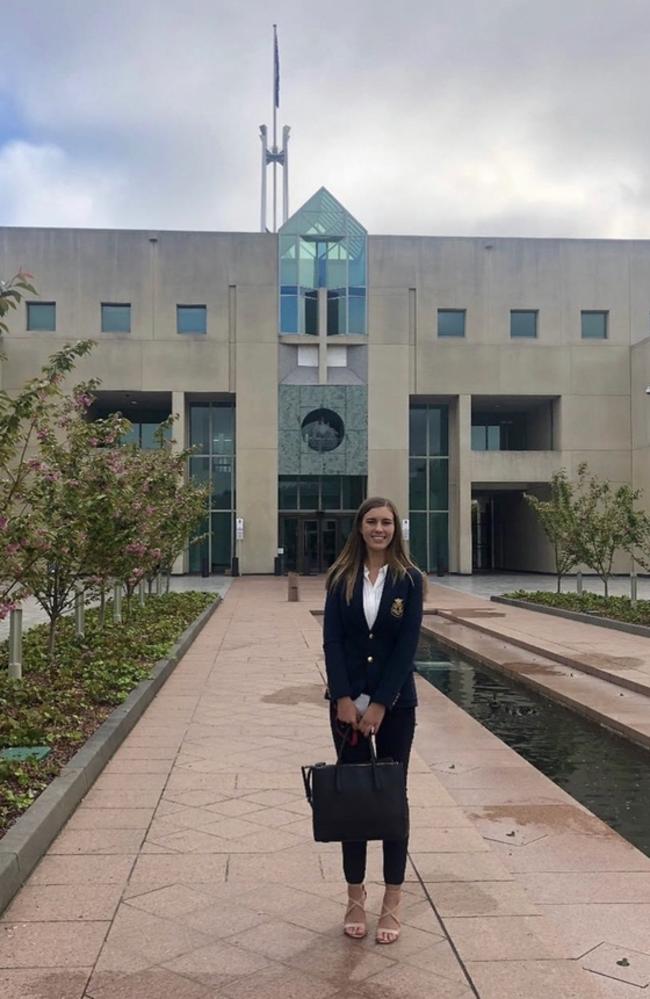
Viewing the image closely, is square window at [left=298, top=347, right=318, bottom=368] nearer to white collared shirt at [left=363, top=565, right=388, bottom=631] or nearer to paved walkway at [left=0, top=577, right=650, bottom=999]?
paved walkway at [left=0, top=577, right=650, bottom=999]

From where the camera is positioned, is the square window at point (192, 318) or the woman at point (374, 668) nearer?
the woman at point (374, 668)

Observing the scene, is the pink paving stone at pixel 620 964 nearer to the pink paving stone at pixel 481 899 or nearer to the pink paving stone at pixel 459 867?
the pink paving stone at pixel 481 899

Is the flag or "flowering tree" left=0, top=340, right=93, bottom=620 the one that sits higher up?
the flag

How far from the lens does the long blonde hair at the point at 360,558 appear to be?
360 centimetres

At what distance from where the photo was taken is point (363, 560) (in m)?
3.69

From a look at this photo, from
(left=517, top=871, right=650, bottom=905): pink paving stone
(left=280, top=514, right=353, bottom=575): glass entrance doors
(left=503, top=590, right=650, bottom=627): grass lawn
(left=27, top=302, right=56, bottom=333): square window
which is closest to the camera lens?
(left=517, top=871, right=650, bottom=905): pink paving stone

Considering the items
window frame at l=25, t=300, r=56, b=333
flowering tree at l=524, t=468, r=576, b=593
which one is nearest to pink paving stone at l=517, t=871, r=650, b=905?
flowering tree at l=524, t=468, r=576, b=593

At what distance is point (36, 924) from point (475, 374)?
3385 centimetres

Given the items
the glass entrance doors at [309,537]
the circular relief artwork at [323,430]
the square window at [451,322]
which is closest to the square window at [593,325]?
the square window at [451,322]

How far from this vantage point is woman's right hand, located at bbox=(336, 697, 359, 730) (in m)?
3.42

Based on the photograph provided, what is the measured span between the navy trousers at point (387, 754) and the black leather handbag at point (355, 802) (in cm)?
23

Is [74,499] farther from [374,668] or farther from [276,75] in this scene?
[276,75]

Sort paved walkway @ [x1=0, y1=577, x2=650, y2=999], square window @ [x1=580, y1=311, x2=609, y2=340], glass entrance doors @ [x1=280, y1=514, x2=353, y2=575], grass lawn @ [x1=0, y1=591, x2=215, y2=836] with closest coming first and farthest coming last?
paved walkway @ [x1=0, y1=577, x2=650, y2=999] < grass lawn @ [x1=0, y1=591, x2=215, y2=836] < square window @ [x1=580, y1=311, x2=609, y2=340] < glass entrance doors @ [x1=280, y1=514, x2=353, y2=575]

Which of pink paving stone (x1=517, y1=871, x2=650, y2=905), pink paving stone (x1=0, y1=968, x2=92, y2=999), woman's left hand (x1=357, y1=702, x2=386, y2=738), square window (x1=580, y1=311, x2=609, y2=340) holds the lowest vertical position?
pink paving stone (x1=517, y1=871, x2=650, y2=905)
